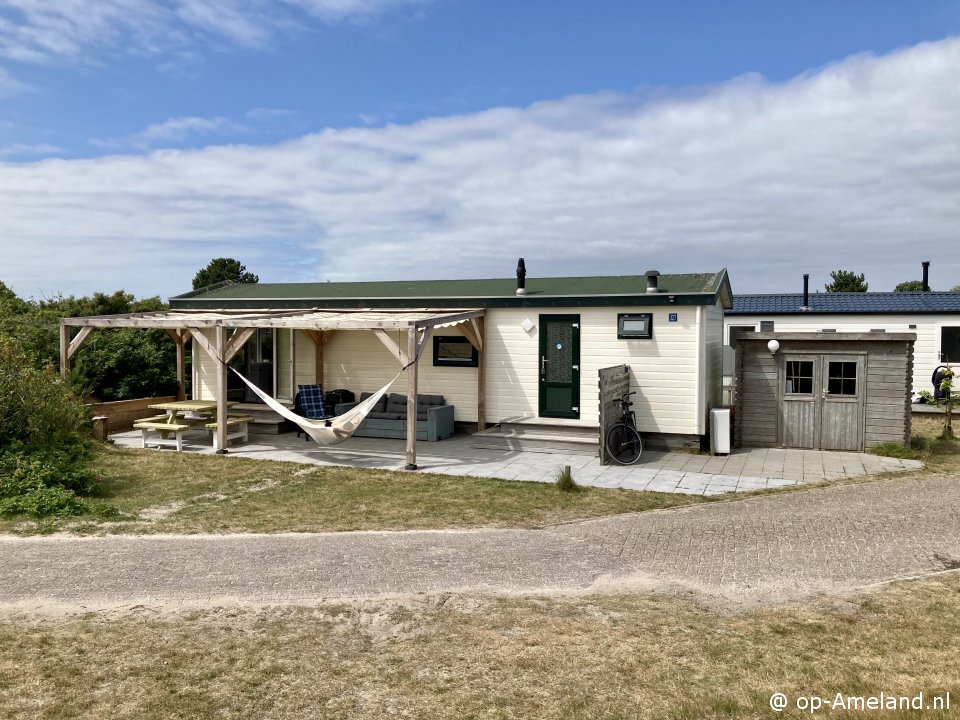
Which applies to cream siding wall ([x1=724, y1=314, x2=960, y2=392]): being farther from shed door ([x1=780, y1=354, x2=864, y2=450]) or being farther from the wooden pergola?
the wooden pergola

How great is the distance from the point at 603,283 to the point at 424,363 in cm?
360

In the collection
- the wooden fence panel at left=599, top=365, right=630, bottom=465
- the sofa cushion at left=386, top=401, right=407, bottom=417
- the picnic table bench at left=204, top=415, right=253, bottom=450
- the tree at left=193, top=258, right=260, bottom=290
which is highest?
the tree at left=193, top=258, right=260, bottom=290

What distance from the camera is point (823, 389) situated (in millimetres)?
11883

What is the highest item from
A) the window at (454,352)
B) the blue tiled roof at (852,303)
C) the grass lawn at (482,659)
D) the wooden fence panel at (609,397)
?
the blue tiled roof at (852,303)

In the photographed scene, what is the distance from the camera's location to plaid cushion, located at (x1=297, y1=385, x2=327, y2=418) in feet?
42.5

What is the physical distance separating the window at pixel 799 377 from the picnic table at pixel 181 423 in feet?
29.7

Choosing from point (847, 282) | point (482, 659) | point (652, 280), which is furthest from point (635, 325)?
point (847, 282)

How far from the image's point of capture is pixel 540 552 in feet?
20.3

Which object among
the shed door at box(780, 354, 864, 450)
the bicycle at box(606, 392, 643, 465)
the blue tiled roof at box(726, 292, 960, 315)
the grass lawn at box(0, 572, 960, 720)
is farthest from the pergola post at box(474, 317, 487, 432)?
the blue tiled roof at box(726, 292, 960, 315)

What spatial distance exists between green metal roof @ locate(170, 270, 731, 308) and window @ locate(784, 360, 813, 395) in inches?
66.7

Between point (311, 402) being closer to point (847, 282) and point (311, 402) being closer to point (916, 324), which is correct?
point (916, 324)

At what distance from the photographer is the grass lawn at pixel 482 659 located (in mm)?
3594

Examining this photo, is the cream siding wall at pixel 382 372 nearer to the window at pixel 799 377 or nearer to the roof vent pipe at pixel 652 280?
the roof vent pipe at pixel 652 280

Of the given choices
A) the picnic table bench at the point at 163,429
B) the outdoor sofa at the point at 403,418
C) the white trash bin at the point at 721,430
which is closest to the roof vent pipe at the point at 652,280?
the white trash bin at the point at 721,430
